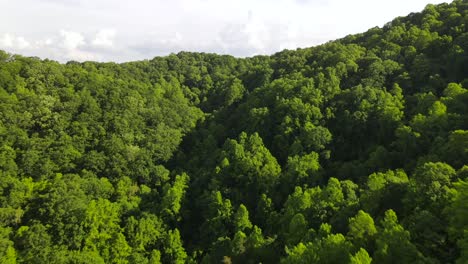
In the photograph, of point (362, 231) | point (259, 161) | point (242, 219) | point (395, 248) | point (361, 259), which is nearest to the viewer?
point (361, 259)

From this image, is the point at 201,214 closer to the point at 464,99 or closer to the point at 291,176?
the point at 291,176

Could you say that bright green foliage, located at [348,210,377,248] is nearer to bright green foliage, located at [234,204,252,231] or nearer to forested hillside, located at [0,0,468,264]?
forested hillside, located at [0,0,468,264]

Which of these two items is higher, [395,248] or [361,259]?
[395,248]

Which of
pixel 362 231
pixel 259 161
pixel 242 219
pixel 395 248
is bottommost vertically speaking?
pixel 242 219

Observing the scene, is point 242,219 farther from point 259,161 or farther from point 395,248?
point 395,248

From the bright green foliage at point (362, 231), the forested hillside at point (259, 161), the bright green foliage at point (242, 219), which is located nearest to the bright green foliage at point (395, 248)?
the forested hillside at point (259, 161)

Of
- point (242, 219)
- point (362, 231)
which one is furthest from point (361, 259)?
point (242, 219)

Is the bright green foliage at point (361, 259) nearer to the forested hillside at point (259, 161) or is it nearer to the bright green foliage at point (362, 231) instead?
the forested hillside at point (259, 161)

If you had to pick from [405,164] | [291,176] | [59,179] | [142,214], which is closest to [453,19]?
[405,164]
